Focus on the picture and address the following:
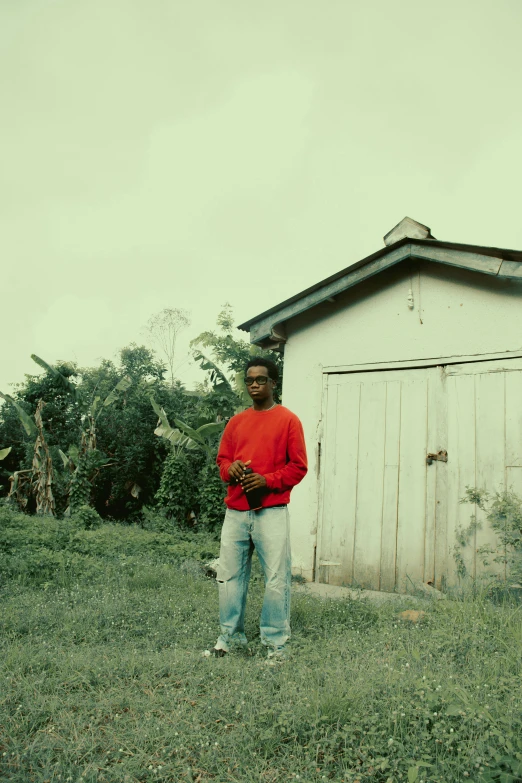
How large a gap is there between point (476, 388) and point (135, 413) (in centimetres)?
1096

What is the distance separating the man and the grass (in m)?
0.21

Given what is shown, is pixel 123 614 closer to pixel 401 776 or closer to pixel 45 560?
pixel 45 560

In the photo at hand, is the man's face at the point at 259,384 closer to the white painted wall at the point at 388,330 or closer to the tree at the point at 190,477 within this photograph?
the white painted wall at the point at 388,330

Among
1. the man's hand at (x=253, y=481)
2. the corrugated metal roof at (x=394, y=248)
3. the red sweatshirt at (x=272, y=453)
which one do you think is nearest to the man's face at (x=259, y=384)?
the red sweatshirt at (x=272, y=453)

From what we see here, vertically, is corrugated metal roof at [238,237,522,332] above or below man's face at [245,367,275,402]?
above

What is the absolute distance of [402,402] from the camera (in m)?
6.51

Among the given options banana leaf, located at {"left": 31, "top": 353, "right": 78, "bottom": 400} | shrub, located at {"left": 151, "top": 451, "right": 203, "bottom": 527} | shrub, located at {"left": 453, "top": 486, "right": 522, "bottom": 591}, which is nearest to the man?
shrub, located at {"left": 453, "top": 486, "right": 522, "bottom": 591}

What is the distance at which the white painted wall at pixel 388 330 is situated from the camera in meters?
6.05

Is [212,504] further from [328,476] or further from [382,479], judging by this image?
[382,479]

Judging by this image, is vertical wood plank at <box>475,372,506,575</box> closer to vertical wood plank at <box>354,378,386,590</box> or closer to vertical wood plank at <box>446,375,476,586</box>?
vertical wood plank at <box>446,375,476,586</box>

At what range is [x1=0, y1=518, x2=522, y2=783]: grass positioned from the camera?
244cm

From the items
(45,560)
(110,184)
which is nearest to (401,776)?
(45,560)

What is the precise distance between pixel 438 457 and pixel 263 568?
2935 mm

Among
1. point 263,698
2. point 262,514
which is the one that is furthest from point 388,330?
point 263,698
